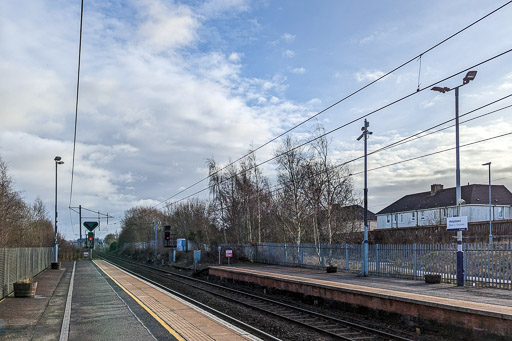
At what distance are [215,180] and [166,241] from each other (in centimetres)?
1401

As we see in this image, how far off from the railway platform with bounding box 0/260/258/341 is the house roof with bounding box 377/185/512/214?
190ft

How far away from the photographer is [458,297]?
14648 millimetres

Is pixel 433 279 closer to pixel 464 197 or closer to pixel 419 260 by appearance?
pixel 419 260

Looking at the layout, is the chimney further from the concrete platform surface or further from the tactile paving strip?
the concrete platform surface

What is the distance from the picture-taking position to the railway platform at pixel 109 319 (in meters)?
10.5

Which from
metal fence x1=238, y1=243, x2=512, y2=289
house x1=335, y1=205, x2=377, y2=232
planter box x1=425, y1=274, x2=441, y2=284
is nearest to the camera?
metal fence x1=238, y1=243, x2=512, y2=289

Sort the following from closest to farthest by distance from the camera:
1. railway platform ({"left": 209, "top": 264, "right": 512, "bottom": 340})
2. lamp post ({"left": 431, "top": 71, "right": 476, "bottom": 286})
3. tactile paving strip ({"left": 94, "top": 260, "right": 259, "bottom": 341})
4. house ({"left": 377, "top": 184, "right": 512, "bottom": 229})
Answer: tactile paving strip ({"left": 94, "top": 260, "right": 259, "bottom": 341})
railway platform ({"left": 209, "top": 264, "right": 512, "bottom": 340})
lamp post ({"left": 431, "top": 71, "right": 476, "bottom": 286})
house ({"left": 377, "top": 184, "right": 512, "bottom": 229})

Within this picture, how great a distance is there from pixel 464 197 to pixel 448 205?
4.88m


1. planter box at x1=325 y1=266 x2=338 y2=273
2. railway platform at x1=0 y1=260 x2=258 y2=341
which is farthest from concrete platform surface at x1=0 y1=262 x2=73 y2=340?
planter box at x1=325 y1=266 x2=338 y2=273

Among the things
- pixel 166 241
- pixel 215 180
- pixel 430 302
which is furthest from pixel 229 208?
pixel 430 302

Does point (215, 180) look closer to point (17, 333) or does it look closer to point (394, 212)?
point (394, 212)

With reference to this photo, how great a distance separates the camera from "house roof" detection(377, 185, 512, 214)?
66500mm

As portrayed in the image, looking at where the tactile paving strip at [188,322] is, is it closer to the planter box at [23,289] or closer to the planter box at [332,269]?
the planter box at [23,289]

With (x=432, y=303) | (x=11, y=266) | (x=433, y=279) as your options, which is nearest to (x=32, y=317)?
(x=11, y=266)
